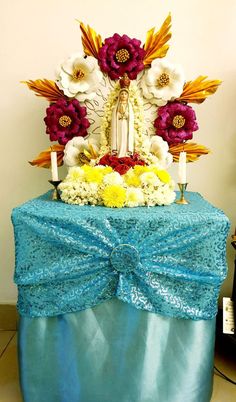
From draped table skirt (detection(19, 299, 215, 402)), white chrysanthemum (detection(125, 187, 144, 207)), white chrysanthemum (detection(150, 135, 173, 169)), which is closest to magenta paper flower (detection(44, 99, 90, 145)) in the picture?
white chrysanthemum (detection(150, 135, 173, 169))

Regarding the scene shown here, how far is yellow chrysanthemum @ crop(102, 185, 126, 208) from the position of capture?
1.19m

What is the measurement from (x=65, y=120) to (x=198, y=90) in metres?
0.63

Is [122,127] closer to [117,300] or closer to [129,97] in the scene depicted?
[129,97]

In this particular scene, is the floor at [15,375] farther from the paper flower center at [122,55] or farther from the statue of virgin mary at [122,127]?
the paper flower center at [122,55]

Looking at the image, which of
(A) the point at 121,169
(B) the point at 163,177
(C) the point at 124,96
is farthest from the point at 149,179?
(C) the point at 124,96

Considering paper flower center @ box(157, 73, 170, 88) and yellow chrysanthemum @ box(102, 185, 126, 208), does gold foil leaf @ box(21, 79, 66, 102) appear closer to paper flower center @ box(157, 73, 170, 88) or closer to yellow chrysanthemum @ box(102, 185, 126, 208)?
paper flower center @ box(157, 73, 170, 88)

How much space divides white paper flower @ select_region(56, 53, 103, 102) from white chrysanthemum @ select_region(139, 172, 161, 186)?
59 cm

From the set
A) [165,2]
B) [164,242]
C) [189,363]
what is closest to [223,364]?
[189,363]

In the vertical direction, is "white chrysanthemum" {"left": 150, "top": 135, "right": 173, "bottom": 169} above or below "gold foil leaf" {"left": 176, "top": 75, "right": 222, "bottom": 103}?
below

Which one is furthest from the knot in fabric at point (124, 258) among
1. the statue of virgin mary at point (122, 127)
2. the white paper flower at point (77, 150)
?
the white paper flower at point (77, 150)

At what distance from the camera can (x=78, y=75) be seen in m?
1.53

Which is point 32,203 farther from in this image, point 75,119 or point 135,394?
point 135,394

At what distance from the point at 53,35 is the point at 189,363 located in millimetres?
1595

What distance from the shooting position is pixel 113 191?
1192 mm
